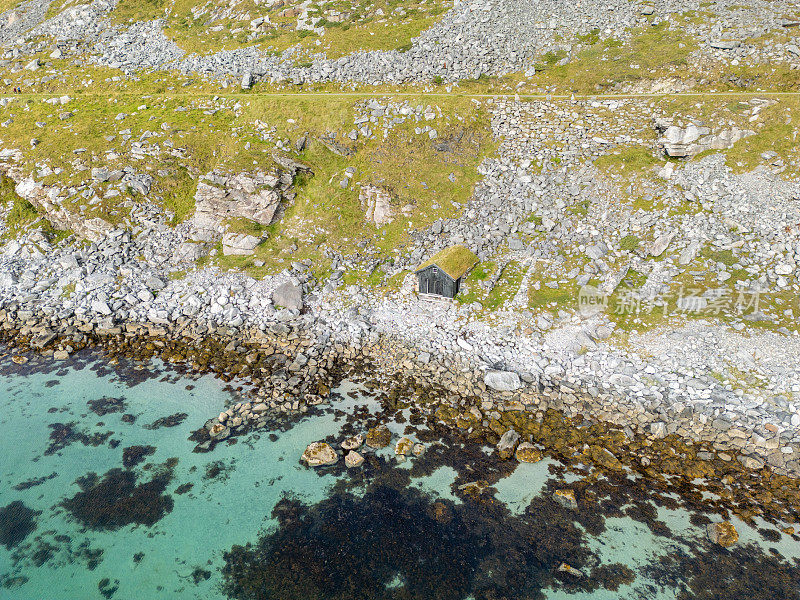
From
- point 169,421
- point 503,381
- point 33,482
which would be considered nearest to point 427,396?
point 503,381

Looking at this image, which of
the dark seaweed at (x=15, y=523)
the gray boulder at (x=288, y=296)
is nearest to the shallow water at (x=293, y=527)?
the dark seaweed at (x=15, y=523)

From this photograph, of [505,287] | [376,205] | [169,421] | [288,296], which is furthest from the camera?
[376,205]

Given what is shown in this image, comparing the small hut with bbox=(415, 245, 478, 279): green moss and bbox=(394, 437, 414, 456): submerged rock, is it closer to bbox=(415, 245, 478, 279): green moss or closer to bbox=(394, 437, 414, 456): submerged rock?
bbox=(415, 245, 478, 279): green moss

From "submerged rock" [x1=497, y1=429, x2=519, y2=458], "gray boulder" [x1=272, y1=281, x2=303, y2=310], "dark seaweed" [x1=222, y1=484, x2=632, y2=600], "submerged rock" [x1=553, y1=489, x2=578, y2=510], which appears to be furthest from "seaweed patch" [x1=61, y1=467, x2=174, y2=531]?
"submerged rock" [x1=553, y1=489, x2=578, y2=510]

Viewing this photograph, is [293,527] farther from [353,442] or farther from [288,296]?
[288,296]

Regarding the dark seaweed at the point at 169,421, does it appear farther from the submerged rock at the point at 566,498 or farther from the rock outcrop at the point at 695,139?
the rock outcrop at the point at 695,139
